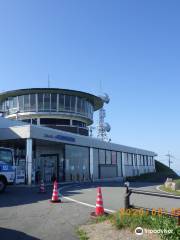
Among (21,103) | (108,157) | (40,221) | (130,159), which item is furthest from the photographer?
(130,159)

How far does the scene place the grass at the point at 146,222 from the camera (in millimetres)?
6043

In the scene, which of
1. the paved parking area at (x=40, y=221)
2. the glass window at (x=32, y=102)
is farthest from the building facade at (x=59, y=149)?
the paved parking area at (x=40, y=221)

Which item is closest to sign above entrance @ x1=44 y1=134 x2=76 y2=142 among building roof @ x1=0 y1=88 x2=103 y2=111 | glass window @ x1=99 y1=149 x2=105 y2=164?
glass window @ x1=99 y1=149 x2=105 y2=164

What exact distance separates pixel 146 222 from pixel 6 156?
1399cm

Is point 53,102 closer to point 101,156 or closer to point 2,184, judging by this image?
point 101,156

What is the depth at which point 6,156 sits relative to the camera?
20078 millimetres

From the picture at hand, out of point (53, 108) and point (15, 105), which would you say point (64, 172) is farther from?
point (15, 105)

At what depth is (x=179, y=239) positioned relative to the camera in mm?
5766

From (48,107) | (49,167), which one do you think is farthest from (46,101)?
(49,167)

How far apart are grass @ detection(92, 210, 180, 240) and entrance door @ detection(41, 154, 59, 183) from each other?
28.4 m

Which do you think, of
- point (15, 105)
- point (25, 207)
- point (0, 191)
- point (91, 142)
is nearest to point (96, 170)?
point (91, 142)

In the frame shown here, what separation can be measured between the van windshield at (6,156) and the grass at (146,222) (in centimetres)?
1257

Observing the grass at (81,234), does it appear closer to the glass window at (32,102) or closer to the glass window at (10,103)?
the glass window at (32,102)

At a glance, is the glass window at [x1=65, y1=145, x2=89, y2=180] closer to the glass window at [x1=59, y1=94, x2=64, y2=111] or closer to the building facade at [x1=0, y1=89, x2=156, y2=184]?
the building facade at [x1=0, y1=89, x2=156, y2=184]
